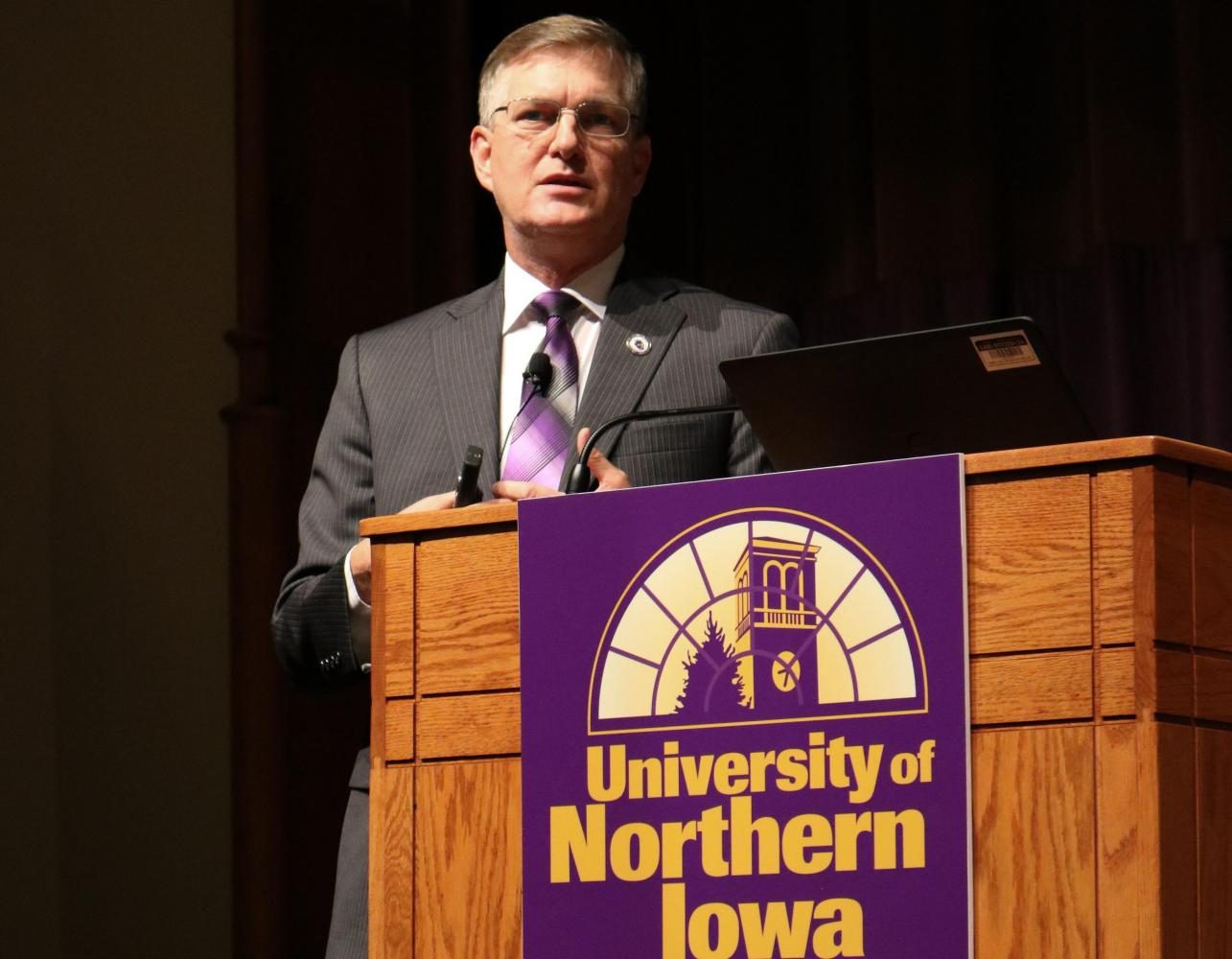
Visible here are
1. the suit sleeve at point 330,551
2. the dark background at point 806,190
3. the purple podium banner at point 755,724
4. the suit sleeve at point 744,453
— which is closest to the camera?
the purple podium banner at point 755,724

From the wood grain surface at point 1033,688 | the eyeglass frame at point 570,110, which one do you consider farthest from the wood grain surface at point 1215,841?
the eyeglass frame at point 570,110

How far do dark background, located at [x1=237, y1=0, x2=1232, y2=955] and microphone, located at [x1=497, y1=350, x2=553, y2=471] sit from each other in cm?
165

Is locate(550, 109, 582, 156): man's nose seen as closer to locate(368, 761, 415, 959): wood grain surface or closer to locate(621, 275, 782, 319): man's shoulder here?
locate(621, 275, 782, 319): man's shoulder

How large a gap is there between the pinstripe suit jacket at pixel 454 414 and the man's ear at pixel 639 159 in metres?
0.16

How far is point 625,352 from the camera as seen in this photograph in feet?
7.83

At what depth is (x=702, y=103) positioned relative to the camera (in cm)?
450

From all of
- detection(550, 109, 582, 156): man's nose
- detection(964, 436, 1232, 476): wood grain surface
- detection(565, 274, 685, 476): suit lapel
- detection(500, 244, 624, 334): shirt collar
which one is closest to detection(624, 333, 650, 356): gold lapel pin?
detection(565, 274, 685, 476): suit lapel

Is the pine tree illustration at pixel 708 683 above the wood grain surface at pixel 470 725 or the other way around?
above

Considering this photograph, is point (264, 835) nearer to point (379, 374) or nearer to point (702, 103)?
point (379, 374)

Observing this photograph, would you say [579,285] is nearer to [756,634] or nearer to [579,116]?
[579,116]

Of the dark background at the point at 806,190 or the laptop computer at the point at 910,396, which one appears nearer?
the laptop computer at the point at 910,396

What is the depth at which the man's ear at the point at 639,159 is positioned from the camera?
2.61 metres

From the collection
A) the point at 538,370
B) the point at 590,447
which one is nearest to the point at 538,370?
the point at 538,370

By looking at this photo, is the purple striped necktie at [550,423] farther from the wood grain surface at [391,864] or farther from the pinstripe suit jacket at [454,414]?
the wood grain surface at [391,864]
